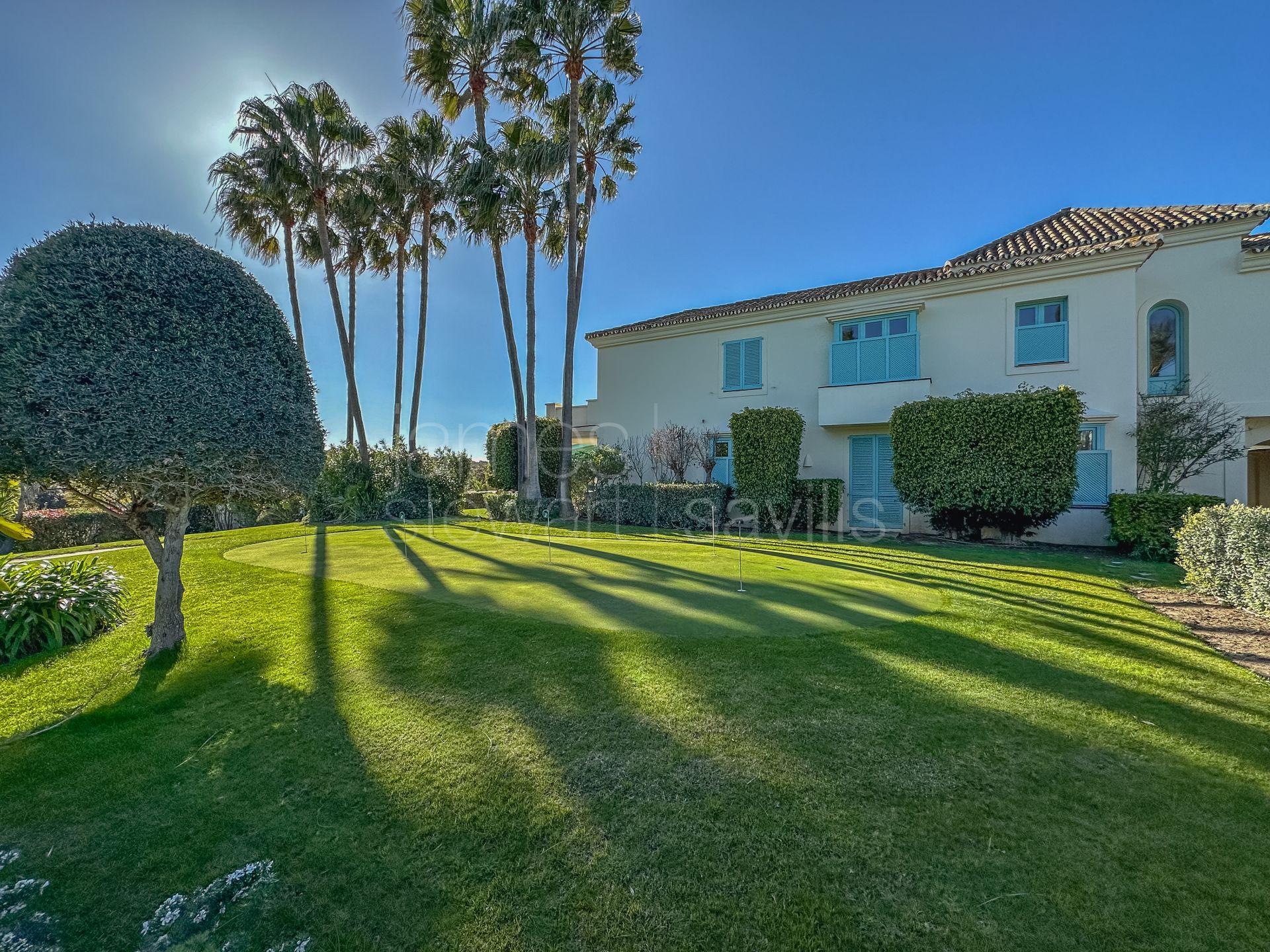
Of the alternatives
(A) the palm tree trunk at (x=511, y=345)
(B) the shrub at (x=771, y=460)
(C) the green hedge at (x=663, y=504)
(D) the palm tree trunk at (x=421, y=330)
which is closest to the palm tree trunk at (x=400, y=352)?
(D) the palm tree trunk at (x=421, y=330)

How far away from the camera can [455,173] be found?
16234 millimetres

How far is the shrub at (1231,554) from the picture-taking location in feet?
17.6

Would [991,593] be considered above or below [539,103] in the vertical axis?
below

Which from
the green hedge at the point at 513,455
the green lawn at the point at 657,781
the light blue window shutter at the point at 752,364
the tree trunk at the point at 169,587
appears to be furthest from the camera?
the green hedge at the point at 513,455

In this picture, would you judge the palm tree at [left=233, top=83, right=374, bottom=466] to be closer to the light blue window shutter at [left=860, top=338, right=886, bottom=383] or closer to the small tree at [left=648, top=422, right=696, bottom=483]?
the small tree at [left=648, top=422, right=696, bottom=483]

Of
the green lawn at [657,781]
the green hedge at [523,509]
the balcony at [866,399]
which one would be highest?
the balcony at [866,399]

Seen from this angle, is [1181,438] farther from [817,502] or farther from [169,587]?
[169,587]

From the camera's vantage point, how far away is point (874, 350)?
52.1 ft

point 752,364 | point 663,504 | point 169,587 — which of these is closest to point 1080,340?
point 752,364

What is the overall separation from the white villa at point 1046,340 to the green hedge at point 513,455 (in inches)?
237

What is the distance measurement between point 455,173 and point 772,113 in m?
9.86

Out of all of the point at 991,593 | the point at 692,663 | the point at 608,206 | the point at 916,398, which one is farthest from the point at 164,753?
the point at 608,206

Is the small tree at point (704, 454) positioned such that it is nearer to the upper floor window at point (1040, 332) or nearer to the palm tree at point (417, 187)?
the upper floor window at point (1040, 332)

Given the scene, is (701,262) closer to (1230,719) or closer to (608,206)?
(608,206)
